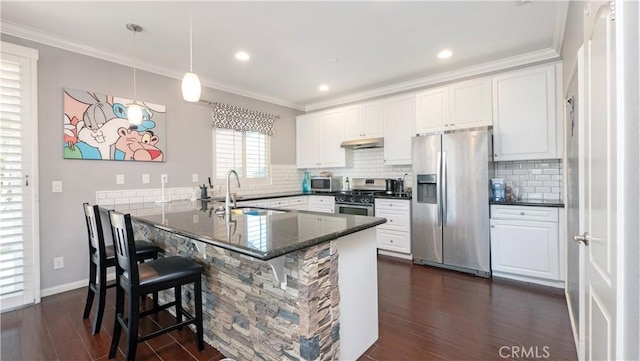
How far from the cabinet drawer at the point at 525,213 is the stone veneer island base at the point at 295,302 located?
6.84 ft

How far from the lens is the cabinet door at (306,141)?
17.8 ft

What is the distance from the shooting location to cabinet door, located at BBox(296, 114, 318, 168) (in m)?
5.43

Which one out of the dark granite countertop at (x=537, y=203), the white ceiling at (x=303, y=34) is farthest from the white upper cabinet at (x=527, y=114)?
the dark granite countertop at (x=537, y=203)

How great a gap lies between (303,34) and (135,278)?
259 cm

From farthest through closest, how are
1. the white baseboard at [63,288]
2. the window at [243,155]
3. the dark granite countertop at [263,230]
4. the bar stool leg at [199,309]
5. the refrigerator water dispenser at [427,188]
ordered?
the window at [243,155]
the refrigerator water dispenser at [427,188]
the white baseboard at [63,288]
the bar stool leg at [199,309]
the dark granite countertop at [263,230]

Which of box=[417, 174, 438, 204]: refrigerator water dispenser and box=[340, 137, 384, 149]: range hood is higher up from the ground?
box=[340, 137, 384, 149]: range hood

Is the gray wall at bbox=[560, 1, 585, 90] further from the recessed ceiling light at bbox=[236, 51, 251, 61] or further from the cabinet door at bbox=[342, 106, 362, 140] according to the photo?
the recessed ceiling light at bbox=[236, 51, 251, 61]

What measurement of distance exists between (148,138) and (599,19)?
410 cm

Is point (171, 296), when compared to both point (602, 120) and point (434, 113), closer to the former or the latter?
point (602, 120)

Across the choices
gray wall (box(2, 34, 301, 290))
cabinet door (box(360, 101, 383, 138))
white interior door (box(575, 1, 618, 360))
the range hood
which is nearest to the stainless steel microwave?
the range hood

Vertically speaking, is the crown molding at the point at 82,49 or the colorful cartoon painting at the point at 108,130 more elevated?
the crown molding at the point at 82,49

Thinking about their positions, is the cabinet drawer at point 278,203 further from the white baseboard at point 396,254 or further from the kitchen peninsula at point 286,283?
the kitchen peninsula at point 286,283

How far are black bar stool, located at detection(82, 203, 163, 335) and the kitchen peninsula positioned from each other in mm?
345

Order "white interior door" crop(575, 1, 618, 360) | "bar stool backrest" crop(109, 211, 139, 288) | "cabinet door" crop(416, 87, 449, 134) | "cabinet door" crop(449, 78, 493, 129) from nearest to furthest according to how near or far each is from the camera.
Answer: "white interior door" crop(575, 1, 618, 360) → "bar stool backrest" crop(109, 211, 139, 288) → "cabinet door" crop(449, 78, 493, 129) → "cabinet door" crop(416, 87, 449, 134)
